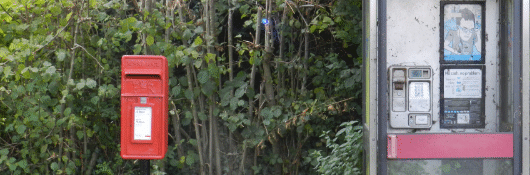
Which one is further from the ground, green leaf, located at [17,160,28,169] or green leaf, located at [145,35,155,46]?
green leaf, located at [145,35,155,46]

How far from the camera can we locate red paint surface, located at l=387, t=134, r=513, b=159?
3.42m

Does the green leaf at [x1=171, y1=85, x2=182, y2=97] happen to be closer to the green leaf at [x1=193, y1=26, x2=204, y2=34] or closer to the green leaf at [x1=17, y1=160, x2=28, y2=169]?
the green leaf at [x1=193, y1=26, x2=204, y2=34]

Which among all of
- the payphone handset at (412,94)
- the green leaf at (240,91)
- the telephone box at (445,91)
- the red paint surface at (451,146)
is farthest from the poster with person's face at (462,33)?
the green leaf at (240,91)

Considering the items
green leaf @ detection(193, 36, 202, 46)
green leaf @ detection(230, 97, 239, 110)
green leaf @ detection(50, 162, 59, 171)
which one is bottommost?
green leaf @ detection(50, 162, 59, 171)

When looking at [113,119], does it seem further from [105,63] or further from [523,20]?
[523,20]

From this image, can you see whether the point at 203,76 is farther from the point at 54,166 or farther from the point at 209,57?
the point at 54,166

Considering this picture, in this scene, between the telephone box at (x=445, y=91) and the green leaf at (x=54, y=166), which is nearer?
the telephone box at (x=445, y=91)

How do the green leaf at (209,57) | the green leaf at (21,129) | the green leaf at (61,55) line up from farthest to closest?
the green leaf at (21,129)
the green leaf at (209,57)
the green leaf at (61,55)

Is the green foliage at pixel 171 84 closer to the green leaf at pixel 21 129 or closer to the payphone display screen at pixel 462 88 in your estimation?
the green leaf at pixel 21 129

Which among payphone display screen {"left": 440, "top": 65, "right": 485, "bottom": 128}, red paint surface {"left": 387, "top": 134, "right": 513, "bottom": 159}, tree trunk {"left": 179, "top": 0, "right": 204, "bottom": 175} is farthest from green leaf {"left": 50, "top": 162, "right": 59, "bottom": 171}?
payphone display screen {"left": 440, "top": 65, "right": 485, "bottom": 128}

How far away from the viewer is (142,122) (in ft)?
11.6

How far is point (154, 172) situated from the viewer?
452 centimetres

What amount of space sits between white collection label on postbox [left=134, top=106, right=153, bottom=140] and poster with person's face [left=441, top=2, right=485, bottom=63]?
2.06 meters

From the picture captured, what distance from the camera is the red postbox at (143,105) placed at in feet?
11.4
